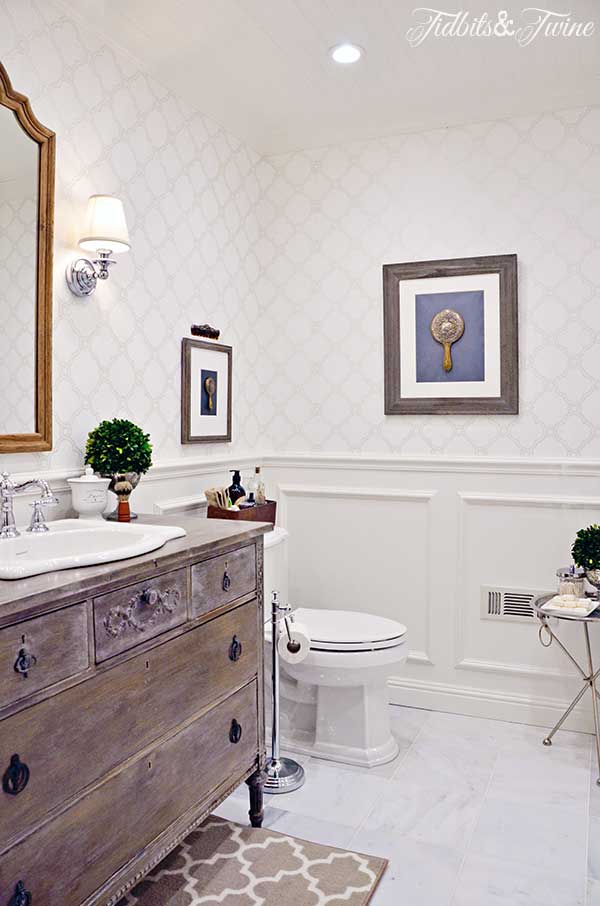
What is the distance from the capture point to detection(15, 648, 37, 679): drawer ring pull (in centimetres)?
138

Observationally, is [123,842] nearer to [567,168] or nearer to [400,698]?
[400,698]

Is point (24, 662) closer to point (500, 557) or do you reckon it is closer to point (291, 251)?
point (500, 557)

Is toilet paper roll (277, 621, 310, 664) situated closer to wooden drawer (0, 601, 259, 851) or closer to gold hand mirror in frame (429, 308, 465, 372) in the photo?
wooden drawer (0, 601, 259, 851)

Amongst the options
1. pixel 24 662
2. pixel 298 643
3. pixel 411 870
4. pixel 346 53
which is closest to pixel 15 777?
pixel 24 662

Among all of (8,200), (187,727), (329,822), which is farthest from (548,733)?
(8,200)

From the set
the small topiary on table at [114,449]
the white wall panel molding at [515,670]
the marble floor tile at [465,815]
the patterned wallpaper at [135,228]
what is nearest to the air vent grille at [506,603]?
the white wall panel molding at [515,670]

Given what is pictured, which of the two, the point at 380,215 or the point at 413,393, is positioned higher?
the point at 380,215

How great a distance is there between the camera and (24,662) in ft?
4.56

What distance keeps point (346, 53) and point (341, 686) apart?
87.7 inches

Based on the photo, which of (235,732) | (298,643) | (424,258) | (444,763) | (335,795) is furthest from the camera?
(424,258)

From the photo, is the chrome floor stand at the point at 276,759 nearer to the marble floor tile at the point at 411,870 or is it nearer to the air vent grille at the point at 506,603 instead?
the marble floor tile at the point at 411,870

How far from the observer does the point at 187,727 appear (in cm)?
190

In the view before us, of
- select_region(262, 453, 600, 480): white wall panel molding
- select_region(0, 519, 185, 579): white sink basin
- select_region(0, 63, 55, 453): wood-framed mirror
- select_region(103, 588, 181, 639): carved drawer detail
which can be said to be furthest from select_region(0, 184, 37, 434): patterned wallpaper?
select_region(262, 453, 600, 480): white wall panel molding

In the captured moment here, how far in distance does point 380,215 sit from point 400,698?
215 centimetres
